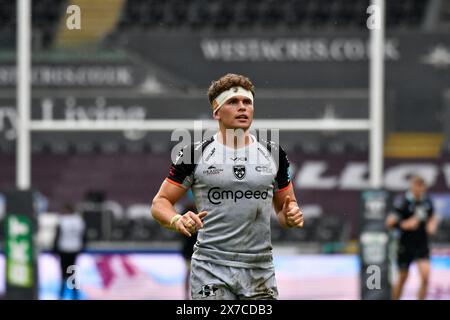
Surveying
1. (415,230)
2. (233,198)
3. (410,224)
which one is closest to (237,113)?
(233,198)

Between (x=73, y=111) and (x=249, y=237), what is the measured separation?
1089cm

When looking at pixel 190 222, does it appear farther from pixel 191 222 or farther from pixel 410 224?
pixel 410 224

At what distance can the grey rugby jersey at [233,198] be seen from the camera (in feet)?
18.9

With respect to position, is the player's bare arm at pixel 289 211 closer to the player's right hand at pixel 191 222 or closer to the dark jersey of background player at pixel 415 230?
the player's right hand at pixel 191 222

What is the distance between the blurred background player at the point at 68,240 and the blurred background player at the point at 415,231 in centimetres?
385

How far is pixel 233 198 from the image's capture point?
5777 mm

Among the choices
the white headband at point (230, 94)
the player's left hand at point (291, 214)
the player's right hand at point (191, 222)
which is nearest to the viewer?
the player's right hand at point (191, 222)

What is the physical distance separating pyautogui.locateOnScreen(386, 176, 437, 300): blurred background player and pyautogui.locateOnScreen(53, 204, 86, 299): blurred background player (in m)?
3.85

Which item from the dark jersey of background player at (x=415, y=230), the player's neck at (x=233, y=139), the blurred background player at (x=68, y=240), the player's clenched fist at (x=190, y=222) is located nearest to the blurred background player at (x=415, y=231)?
the dark jersey of background player at (x=415, y=230)

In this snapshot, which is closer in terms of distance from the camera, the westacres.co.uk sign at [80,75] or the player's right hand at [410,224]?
the player's right hand at [410,224]

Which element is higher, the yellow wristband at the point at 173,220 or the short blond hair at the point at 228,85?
the short blond hair at the point at 228,85

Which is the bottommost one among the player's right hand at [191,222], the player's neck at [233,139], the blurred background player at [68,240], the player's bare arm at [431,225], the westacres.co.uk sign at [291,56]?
the player's right hand at [191,222]
